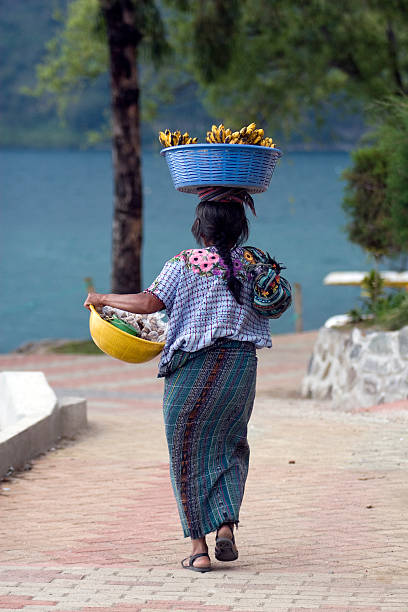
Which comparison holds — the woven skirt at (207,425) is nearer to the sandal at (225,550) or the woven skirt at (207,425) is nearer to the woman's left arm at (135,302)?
the sandal at (225,550)

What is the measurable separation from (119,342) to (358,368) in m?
6.77

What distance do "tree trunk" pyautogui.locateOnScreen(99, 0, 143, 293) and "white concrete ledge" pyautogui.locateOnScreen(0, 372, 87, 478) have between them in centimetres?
811

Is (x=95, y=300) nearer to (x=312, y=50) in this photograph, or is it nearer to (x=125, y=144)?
(x=125, y=144)

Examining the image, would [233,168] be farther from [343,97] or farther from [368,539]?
[343,97]

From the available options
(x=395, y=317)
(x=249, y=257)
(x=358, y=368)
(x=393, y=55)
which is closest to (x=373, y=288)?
(x=395, y=317)

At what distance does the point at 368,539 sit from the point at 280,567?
0.67 metres

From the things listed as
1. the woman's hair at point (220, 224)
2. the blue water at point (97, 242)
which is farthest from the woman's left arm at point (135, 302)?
the blue water at point (97, 242)

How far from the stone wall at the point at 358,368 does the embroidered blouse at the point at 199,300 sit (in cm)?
602

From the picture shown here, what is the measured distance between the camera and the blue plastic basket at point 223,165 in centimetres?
452

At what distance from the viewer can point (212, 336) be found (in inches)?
174

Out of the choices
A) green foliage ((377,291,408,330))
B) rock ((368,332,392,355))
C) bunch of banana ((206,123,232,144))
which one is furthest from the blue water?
bunch of banana ((206,123,232,144))

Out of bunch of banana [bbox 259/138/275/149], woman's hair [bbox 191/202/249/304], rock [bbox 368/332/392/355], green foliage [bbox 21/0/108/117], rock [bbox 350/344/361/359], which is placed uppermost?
green foliage [bbox 21/0/108/117]

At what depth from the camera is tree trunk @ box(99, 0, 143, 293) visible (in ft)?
54.9

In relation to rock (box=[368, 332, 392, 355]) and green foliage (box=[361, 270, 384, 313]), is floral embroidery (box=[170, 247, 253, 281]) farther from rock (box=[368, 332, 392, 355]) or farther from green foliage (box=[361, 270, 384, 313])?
green foliage (box=[361, 270, 384, 313])
